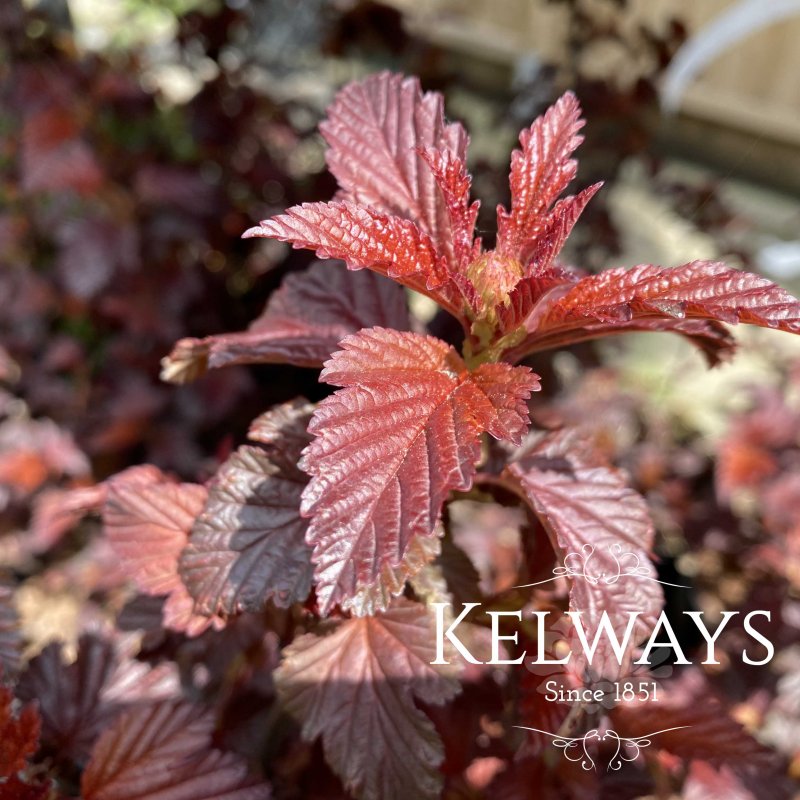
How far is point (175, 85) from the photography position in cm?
331

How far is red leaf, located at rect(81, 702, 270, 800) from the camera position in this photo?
0.66m

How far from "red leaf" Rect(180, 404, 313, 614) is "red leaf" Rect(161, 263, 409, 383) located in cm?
8

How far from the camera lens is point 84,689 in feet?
2.65

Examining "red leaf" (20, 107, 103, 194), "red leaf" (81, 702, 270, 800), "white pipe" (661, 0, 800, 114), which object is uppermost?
"white pipe" (661, 0, 800, 114)

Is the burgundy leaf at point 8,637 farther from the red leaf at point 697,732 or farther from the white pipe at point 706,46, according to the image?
the white pipe at point 706,46

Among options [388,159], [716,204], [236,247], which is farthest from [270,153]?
[388,159]

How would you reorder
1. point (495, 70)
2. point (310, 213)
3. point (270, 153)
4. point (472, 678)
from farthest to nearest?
point (495, 70) → point (270, 153) → point (472, 678) → point (310, 213)

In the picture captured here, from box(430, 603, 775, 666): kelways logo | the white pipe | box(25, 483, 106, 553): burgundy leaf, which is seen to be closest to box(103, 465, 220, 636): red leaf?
box(430, 603, 775, 666): kelways logo

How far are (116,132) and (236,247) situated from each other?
417mm

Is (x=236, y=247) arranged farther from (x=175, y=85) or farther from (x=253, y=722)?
(x=175, y=85)

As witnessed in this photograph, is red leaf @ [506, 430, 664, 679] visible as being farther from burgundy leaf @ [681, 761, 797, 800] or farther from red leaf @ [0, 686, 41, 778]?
red leaf @ [0, 686, 41, 778]

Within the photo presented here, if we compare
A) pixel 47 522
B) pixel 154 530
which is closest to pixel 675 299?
pixel 154 530

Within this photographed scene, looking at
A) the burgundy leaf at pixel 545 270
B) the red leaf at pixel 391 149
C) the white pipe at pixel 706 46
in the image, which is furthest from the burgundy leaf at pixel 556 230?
the white pipe at pixel 706 46

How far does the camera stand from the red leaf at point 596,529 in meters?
0.61
